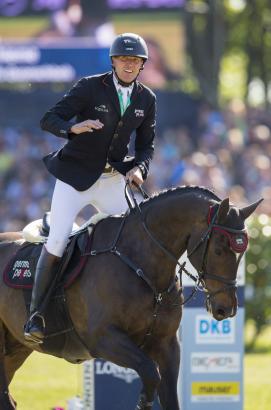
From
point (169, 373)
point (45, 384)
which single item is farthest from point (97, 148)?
point (45, 384)

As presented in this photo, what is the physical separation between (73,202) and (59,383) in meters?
5.11

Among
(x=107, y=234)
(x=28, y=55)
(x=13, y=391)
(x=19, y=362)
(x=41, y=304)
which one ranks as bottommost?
(x=13, y=391)

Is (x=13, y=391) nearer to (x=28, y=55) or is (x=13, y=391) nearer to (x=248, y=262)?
(x=248, y=262)

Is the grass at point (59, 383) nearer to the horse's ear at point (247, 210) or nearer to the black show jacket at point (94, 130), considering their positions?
the black show jacket at point (94, 130)

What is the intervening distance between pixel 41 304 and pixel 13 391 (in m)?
4.18

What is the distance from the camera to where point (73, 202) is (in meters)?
8.38

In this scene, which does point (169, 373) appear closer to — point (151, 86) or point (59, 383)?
point (59, 383)

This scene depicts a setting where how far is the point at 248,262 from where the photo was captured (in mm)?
16219

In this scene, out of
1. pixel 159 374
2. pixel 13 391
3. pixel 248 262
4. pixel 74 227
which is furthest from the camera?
pixel 248 262

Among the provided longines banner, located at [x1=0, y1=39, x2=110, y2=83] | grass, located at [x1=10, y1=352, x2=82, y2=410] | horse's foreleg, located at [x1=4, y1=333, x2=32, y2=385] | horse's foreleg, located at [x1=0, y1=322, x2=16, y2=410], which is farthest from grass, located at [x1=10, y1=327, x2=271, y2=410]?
longines banner, located at [x1=0, y1=39, x2=110, y2=83]

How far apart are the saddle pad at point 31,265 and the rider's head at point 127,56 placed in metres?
1.22

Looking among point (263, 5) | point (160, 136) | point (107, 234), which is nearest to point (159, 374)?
point (107, 234)

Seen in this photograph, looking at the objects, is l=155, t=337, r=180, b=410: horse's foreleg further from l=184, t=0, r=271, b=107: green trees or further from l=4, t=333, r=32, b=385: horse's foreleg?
l=184, t=0, r=271, b=107: green trees

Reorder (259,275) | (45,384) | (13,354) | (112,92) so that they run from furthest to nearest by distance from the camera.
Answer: (259,275)
(45,384)
(13,354)
(112,92)
